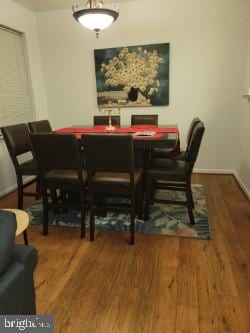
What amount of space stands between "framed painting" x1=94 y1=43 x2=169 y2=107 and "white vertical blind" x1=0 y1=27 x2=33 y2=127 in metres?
1.11

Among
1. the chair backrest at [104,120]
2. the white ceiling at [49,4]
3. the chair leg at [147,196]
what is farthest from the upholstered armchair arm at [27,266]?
the white ceiling at [49,4]

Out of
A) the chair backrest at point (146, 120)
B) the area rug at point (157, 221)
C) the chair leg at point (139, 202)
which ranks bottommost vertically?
the area rug at point (157, 221)

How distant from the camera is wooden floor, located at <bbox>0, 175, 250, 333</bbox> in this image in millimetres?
1456

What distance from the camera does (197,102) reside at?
3768 mm

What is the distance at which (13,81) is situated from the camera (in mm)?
3621

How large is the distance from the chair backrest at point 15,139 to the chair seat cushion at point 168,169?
1431 mm

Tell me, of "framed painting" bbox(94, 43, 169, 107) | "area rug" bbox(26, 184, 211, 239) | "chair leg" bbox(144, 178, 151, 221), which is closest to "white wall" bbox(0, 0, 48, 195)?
"area rug" bbox(26, 184, 211, 239)

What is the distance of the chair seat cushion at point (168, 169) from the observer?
240cm

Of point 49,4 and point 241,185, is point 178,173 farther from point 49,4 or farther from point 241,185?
point 49,4

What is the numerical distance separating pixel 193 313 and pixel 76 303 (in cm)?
72

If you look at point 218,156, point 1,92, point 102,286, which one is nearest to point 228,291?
point 102,286

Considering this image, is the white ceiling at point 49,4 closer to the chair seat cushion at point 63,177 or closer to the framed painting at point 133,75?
the framed painting at point 133,75

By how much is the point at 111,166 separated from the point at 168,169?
645 mm

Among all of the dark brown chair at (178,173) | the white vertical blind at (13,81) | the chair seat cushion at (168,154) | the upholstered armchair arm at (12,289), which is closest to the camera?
the upholstered armchair arm at (12,289)
